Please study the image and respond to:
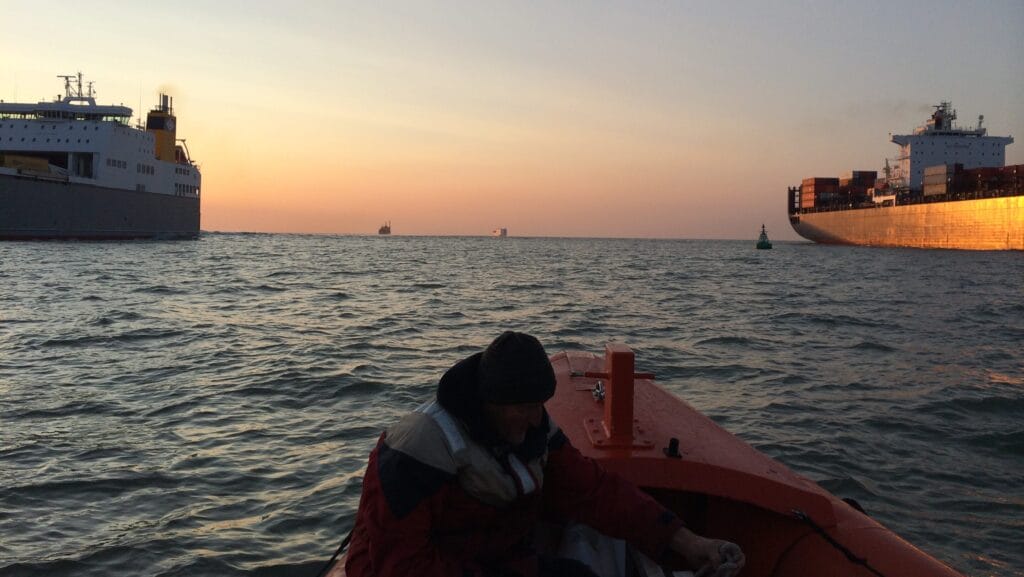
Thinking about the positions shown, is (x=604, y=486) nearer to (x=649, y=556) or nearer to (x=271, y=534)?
(x=649, y=556)

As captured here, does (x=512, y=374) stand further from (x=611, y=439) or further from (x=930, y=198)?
(x=930, y=198)

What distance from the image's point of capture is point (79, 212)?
158 ft

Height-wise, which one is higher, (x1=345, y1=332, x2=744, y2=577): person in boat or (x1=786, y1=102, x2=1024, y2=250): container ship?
(x1=786, y1=102, x2=1024, y2=250): container ship

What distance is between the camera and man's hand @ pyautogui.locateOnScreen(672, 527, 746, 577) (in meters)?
2.60

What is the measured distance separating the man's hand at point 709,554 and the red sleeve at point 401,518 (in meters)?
0.94

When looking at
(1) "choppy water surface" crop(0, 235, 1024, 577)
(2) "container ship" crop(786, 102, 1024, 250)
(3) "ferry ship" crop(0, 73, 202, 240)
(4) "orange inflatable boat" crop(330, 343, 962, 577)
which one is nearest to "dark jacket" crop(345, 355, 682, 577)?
(4) "orange inflatable boat" crop(330, 343, 962, 577)

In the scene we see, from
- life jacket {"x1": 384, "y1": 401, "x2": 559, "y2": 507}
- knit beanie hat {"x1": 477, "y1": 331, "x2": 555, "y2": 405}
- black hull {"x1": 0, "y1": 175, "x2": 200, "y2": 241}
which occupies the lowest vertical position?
life jacket {"x1": 384, "y1": 401, "x2": 559, "y2": 507}

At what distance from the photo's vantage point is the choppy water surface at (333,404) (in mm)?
4898

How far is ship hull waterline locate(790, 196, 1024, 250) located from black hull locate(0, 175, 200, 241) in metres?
59.3

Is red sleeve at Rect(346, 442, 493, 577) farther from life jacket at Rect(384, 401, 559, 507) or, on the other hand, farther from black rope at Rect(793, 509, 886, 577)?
black rope at Rect(793, 509, 886, 577)

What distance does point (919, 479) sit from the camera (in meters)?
6.07

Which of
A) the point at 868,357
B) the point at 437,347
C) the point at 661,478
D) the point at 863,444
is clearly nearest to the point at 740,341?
the point at 868,357

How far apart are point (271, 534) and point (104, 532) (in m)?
1.06

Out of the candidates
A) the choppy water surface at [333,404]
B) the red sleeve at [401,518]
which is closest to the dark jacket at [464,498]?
the red sleeve at [401,518]
